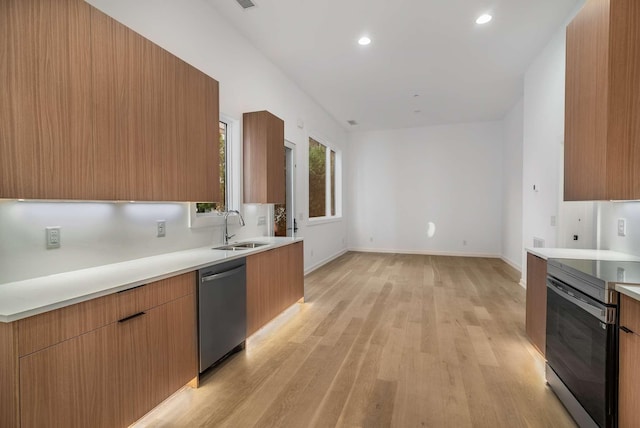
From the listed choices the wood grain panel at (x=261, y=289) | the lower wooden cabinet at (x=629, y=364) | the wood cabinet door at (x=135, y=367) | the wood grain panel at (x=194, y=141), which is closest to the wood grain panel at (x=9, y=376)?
the wood cabinet door at (x=135, y=367)

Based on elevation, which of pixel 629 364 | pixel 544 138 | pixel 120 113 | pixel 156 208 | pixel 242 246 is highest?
pixel 544 138

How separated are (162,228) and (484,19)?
3.92 meters

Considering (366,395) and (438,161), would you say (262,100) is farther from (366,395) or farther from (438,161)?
(438,161)

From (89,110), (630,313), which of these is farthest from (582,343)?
(89,110)

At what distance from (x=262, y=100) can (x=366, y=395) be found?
3.67 m

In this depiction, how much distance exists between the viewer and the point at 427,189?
26.7 feet

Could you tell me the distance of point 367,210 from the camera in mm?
8695

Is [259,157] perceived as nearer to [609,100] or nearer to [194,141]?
[194,141]

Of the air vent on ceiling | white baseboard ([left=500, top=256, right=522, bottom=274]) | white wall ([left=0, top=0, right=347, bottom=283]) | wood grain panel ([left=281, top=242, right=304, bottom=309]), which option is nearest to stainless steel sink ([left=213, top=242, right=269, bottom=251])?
white wall ([left=0, top=0, right=347, bottom=283])

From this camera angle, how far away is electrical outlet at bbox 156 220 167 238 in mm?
2578

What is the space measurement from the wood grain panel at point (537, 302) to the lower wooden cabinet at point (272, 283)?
2.37 metres

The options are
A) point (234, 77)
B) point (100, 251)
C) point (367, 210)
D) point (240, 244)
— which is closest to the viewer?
point (100, 251)

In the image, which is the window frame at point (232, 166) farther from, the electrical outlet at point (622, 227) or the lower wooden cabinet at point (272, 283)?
the electrical outlet at point (622, 227)

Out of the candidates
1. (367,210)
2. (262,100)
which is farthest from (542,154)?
(367,210)
